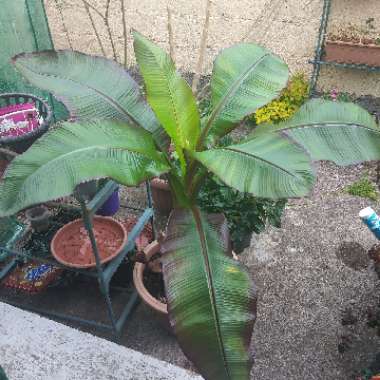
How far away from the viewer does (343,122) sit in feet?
7.92

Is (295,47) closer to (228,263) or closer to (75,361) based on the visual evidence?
(228,263)

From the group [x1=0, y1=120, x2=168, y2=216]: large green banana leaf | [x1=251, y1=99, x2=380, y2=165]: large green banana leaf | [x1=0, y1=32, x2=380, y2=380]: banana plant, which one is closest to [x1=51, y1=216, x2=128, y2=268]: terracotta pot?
[x1=0, y1=32, x2=380, y2=380]: banana plant

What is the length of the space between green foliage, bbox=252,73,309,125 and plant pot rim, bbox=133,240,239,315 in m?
2.71

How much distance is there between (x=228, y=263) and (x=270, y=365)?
1.36 meters

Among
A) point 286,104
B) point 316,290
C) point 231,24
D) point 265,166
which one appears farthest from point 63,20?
point 265,166

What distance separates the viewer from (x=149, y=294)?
3.13m

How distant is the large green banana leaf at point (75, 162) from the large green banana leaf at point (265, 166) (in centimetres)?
31

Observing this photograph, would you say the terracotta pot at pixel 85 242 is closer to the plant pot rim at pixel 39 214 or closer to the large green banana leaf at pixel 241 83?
the plant pot rim at pixel 39 214

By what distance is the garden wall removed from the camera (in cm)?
529

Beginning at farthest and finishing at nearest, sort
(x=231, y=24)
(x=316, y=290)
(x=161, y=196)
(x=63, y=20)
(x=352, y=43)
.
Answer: (x=63, y=20), (x=231, y=24), (x=352, y=43), (x=161, y=196), (x=316, y=290)

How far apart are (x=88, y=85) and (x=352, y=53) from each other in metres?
3.80

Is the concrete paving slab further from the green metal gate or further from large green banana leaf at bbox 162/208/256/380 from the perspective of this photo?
the green metal gate

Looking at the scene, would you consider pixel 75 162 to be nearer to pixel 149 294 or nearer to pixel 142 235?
pixel 149 294

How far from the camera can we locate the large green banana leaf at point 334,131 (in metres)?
2.29
